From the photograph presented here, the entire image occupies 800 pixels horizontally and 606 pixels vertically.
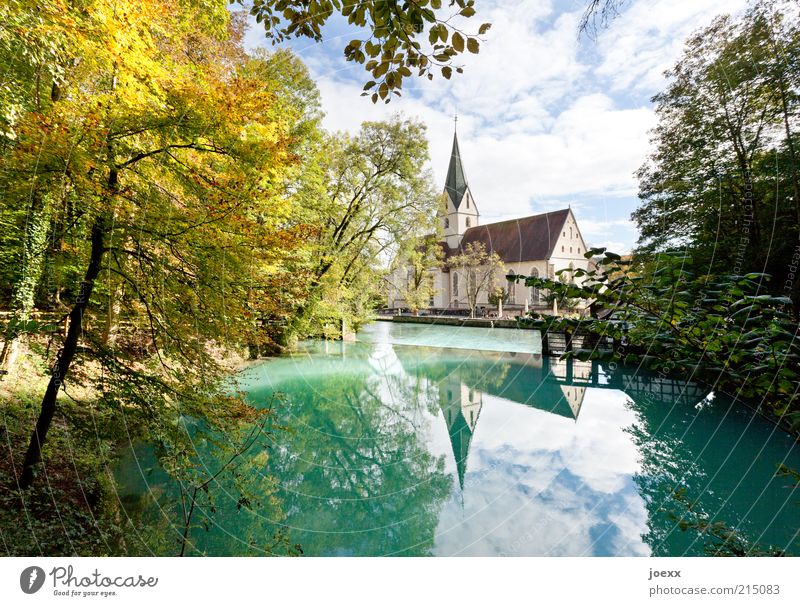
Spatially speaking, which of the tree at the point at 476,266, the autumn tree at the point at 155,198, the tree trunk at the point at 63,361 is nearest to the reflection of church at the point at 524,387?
the autumn tree at the point at 155,198

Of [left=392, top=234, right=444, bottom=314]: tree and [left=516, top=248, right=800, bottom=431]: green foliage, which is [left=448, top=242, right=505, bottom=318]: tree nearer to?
[left=392, top=234, right=444, bottom=314]: tree

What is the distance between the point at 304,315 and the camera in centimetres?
396

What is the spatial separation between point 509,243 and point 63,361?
10.2 m

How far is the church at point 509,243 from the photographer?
154 cm

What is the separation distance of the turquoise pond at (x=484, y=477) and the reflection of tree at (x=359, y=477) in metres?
0.01

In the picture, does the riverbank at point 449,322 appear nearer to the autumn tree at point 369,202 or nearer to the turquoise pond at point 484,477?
the autumn tree at point 369,202

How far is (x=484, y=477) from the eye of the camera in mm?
2561

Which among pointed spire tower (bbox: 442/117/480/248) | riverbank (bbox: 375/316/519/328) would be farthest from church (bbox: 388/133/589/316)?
riverbank (bbox: 375/316/519/328)

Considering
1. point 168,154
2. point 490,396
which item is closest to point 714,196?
point 168,154

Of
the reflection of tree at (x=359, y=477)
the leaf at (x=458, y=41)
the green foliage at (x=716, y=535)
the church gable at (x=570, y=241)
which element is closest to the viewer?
the leaf at (x=458, y=41)

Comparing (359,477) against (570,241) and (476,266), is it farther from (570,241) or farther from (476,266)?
(476,266)

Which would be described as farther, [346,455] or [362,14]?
[346,455]
